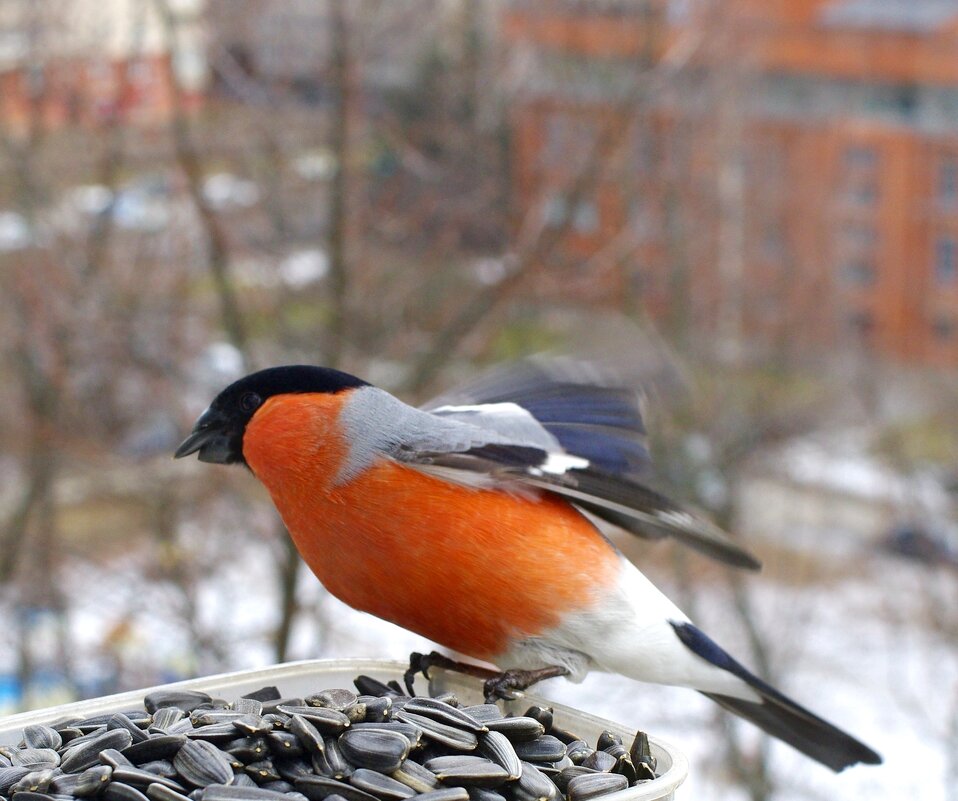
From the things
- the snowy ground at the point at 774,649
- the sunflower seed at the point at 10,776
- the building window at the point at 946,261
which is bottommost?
the snowy ground at the point at 774,649

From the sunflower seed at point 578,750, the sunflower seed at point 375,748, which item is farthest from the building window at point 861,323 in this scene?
the sunflower seed at point 375,748

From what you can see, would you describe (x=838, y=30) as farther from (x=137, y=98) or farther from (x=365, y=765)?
(x=365, y=765)

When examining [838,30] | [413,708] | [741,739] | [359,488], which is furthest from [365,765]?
[838,30]

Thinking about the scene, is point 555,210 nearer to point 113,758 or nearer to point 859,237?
point 859,237

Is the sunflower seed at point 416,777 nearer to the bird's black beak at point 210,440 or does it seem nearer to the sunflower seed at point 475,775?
the sunflower seed at point 475,775

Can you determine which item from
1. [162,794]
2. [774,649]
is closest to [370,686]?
[162,794]

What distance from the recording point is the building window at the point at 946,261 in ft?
28.6

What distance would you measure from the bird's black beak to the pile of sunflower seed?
492 millimetres

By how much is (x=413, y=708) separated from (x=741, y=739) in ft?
23.8

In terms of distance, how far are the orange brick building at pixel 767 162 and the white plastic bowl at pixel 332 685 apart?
5.10m

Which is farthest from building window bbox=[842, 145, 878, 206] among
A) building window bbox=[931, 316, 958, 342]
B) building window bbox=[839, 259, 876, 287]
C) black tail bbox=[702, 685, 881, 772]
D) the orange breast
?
the orange breast

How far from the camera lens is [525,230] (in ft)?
20.8

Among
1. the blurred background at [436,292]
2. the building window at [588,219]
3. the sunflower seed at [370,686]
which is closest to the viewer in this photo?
the sunflower seed at [370,686]

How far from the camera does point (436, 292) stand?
6543 millimetres
